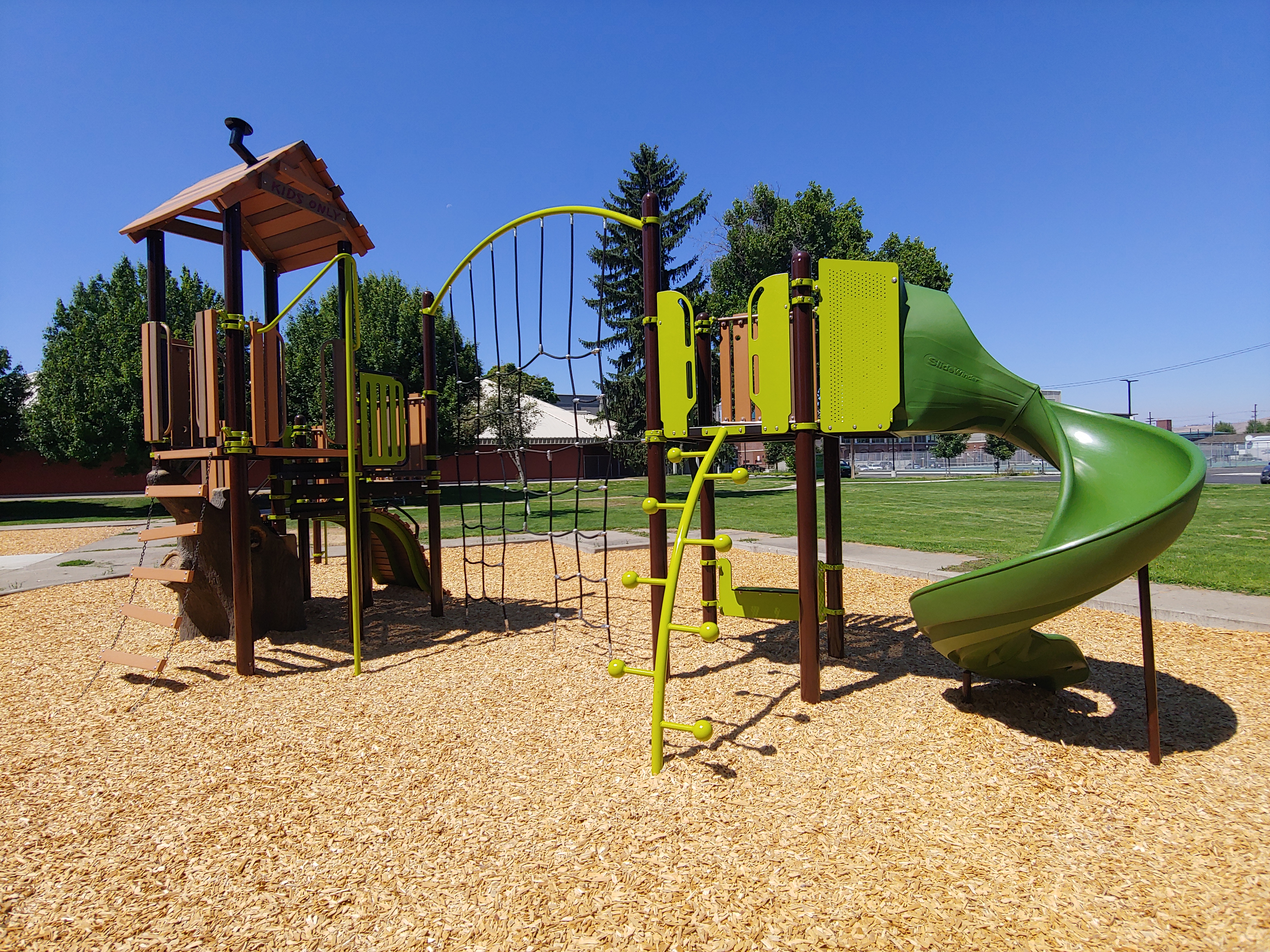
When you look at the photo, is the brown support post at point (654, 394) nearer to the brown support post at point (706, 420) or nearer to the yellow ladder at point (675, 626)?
the yellow ladder at point (675, 626)

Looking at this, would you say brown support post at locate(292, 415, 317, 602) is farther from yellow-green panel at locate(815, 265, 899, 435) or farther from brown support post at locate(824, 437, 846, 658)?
yellow-green panel at locate(815, 265, 899, 435)

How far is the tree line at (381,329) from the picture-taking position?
23641 mm

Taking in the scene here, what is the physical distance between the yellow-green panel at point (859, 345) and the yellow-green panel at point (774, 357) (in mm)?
238

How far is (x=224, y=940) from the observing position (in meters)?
2.36

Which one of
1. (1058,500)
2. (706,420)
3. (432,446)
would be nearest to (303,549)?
(432,446)

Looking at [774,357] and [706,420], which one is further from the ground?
[774,357]

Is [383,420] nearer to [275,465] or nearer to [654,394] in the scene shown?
[275,465]

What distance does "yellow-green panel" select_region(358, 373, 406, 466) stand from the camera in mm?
6164

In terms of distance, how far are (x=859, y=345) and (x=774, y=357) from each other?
0.54 metres

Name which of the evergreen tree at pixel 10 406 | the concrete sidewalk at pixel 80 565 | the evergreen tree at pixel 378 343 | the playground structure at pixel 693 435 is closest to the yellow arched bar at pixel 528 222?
the playground structure at pixel 693 435

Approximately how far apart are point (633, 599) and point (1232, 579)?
22.2 feet

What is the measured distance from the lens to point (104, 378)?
2384cm

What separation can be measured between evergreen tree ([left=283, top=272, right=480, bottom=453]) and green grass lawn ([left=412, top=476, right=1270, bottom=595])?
4.68m

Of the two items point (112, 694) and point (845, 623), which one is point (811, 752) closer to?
point (845, 623)
